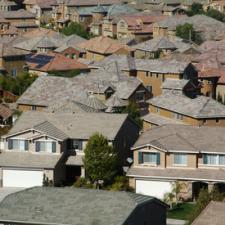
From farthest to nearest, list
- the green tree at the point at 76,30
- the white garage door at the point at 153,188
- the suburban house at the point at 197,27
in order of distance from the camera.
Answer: the green tree at the point at 76,30
the suburban house at the point at 197,27
the white garage door at the point at 153,188

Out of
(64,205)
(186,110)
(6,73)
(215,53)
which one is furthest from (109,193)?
(215,53)

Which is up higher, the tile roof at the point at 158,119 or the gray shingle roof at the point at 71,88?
the gray shingle roof at the point at 71,88

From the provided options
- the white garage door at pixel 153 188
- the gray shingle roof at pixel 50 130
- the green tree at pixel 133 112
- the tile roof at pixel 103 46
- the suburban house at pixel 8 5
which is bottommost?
the white garage door at pixel 153 188

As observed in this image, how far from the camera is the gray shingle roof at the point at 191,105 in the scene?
2601 inches

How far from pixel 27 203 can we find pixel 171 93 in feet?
101

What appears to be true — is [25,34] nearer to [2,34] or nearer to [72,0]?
[2,34]

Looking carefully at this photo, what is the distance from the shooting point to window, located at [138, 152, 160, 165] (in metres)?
→ 54.3

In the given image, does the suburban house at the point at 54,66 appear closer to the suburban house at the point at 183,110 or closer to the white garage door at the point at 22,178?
the suburban house at the point at 183,110

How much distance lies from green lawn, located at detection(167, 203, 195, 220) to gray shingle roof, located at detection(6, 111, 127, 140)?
6463 millimetres

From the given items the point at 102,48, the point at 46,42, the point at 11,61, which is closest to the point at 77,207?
the point at 11,61

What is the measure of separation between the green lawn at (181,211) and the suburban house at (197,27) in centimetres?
6227

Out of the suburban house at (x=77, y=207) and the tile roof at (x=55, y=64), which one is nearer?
the suburban house at (x=77, y=207)

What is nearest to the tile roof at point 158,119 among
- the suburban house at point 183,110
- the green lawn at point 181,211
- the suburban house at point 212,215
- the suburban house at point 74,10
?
the suburban house at point 183,110

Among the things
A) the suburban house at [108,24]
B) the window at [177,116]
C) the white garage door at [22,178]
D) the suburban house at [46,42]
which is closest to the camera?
the white garage door at [22,178]
